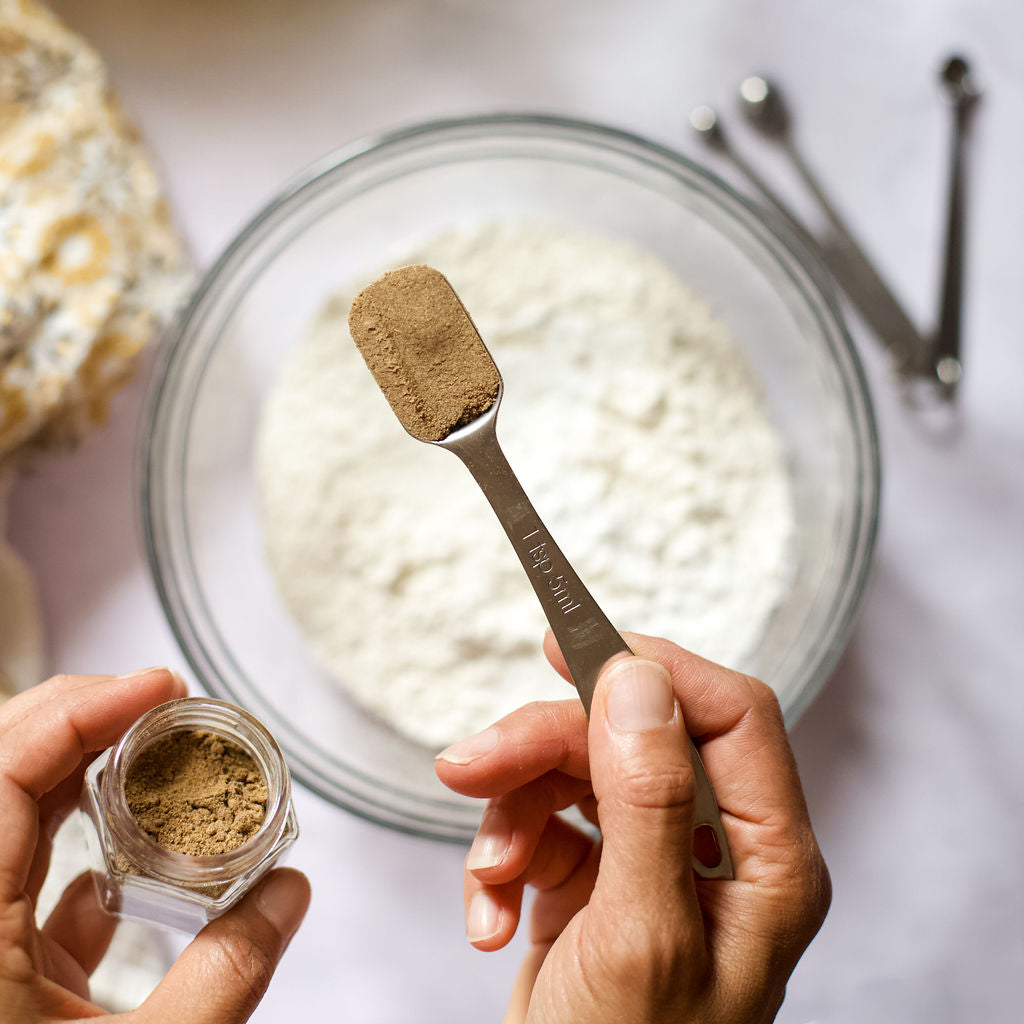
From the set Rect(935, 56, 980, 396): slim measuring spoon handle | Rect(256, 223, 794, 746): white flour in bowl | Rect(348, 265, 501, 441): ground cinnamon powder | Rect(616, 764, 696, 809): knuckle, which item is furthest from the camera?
Rect(935, 56, 980, 396): slim measuring spoon handle

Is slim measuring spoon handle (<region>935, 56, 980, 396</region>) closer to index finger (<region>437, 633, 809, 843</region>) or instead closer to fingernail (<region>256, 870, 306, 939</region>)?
index finger (<region>437, 633, 809, 843</region>)

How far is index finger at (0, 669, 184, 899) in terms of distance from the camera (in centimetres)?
68

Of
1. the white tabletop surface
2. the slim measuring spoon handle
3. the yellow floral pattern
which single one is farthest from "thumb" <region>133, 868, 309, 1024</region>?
the slim measuring spoon handle

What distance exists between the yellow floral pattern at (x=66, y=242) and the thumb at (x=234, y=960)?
60 cm

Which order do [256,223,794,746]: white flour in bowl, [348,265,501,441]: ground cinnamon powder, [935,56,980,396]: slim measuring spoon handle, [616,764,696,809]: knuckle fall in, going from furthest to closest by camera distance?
[935,56,980,396]: slim measuring spoon handle < [256,223,794,746]: white flour in bowl < [348,265,501,441]: ground cinnamon powder < [616,764,696,809]: knuckle

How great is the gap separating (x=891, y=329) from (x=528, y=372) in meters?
0.45

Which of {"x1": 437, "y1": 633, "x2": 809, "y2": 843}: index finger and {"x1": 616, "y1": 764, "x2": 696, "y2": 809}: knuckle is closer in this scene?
{"x1": 616, "y1": 764, "x2": 696, "y2": 809}: knuckle

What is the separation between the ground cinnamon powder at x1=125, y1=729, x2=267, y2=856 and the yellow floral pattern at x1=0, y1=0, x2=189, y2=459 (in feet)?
1.72

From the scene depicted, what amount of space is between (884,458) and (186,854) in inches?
35.2

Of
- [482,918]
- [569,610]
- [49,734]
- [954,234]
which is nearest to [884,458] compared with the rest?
[954,234]

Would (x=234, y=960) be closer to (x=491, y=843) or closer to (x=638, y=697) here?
(x=491, y=843)

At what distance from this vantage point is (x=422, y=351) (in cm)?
72

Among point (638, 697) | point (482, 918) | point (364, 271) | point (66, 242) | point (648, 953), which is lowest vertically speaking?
point (482, 918)

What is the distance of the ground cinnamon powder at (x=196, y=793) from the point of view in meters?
0.64
